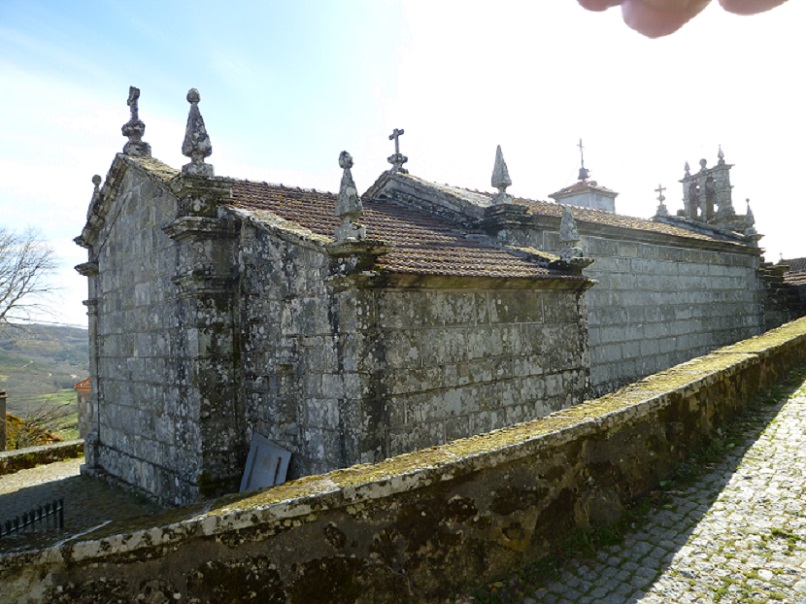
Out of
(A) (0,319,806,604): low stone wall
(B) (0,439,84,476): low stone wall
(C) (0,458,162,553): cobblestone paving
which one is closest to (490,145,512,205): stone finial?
(A) (0,319,806,604): low stone wall

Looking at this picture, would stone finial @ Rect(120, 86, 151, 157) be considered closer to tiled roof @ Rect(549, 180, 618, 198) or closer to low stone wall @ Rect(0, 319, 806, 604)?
low stone wall @ Rect(0, 319, 806, 604)

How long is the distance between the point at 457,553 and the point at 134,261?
8308mm

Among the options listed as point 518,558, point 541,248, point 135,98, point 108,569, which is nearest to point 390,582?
point 518,558

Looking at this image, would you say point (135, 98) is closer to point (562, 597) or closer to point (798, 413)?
point (562, 597)

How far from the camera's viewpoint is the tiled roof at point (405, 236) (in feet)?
24.1

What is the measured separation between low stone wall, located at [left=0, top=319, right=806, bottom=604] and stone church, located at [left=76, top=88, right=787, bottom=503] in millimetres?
2509

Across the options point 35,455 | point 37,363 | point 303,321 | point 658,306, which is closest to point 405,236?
point 303,321

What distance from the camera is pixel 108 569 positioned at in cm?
259

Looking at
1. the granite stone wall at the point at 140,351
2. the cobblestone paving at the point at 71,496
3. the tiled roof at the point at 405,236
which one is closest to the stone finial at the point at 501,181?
the tiled roof at the point at 405,236

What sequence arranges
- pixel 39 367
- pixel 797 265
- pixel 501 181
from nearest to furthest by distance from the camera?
pixel 501 181 → pixel 797 265 → pixel 39 367

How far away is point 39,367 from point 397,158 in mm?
51746

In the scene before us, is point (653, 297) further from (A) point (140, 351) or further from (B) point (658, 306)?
(A) point (140, 351)

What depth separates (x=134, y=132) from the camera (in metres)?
10.1

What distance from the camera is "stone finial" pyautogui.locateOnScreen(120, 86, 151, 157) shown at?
392 inches
